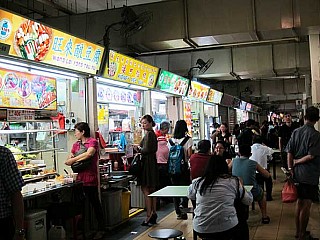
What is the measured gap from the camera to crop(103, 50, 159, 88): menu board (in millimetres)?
7105

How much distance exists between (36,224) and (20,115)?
155cm

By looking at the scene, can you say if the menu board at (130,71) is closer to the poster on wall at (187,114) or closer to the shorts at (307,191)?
the poster on wall at (187,114)

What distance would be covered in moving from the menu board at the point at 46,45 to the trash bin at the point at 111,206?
A: 2.24 m

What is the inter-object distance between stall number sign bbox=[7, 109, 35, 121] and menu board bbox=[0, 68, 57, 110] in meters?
0.07

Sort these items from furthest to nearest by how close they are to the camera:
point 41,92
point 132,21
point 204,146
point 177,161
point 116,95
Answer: point 116,95 < point 132,21 < point 177,161 < point 204,146 < point 41,92

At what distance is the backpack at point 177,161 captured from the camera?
24.1 ft

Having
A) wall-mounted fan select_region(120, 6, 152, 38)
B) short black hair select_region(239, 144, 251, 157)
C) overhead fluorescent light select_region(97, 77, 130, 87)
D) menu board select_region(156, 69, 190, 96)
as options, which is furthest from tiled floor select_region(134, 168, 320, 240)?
wall-mounted fan select_region(120, 6, 152, 38)

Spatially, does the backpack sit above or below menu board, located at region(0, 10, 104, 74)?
below

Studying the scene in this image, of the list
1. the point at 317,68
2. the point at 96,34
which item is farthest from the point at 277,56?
the point at 96,34

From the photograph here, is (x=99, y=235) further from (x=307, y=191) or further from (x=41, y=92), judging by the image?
(x=307, y=191)

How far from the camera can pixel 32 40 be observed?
5.02 m

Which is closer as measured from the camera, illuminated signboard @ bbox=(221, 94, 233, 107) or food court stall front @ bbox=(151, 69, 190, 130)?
food court stall front @ bbox=(151, 69, 190, 130)

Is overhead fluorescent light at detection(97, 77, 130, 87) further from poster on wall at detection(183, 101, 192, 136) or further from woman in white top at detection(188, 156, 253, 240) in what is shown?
poster on wall at detection(183, 101, 192, 136)

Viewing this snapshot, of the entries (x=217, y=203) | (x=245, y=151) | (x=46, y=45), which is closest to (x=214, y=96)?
(x=245, y=151)
